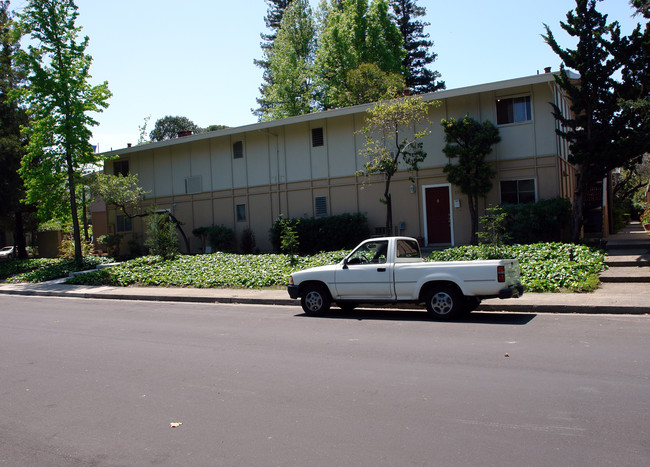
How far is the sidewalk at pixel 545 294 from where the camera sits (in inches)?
435

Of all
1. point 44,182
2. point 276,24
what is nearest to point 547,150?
point 44,182

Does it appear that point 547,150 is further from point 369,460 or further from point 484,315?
point 369,460

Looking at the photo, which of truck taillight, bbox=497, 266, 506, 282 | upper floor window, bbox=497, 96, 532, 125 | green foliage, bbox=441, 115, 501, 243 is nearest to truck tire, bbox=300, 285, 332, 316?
truck taillight, bbox=497, 266, 506, 282

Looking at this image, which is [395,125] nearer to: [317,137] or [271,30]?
[317,137]

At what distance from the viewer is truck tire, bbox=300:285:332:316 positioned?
→ 39.2 ft

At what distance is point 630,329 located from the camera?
889cm

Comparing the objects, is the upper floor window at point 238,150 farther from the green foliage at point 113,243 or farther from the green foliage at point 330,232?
the green foliage at point 113,243

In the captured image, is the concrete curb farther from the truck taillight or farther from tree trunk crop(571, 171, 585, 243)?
tree trunk crop(571, 171, 585, 243)

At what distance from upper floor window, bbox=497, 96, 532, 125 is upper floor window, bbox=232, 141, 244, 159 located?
12.3 metres

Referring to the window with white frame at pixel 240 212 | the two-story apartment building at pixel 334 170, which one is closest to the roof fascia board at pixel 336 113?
the two-story apartment building at pixel 334 170

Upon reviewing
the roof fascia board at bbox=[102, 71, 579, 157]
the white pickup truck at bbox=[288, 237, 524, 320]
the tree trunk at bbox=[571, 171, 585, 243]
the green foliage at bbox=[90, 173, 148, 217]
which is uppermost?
the roof fascia board at bbox=[102, 71, 579, 157]

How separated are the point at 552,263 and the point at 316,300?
6.67 m

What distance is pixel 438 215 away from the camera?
21297 mm

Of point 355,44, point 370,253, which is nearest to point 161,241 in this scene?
point 370,253
